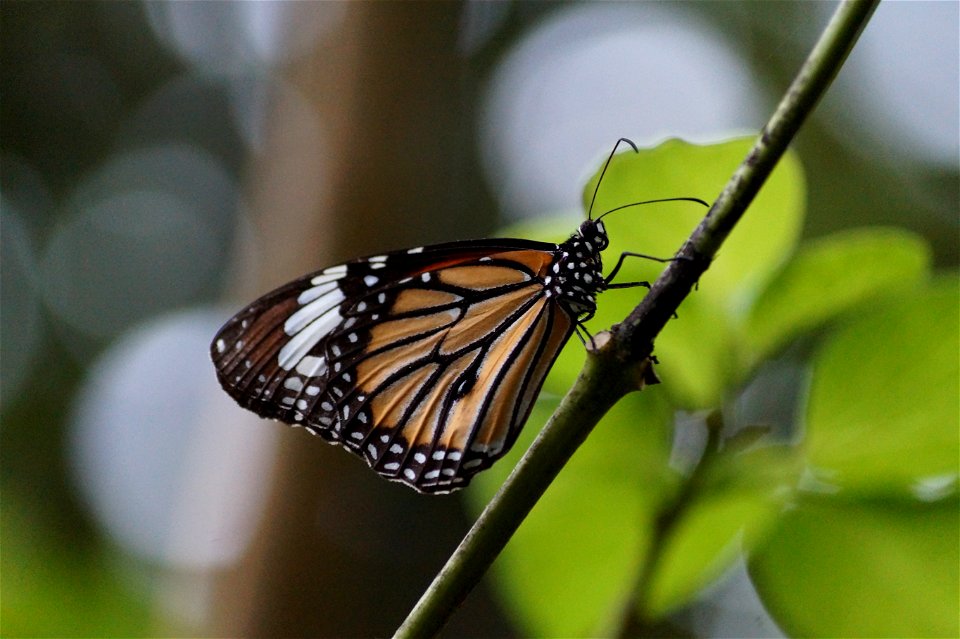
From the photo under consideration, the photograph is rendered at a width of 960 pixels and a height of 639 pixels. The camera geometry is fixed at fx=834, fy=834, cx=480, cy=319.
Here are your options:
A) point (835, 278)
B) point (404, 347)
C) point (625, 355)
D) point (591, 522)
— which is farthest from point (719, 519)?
point (404, 347)

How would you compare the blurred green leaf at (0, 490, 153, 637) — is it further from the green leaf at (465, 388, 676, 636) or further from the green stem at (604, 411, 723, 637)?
the green stem at (604, 411, 723, 637)

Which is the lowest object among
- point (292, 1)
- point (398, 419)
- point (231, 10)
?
point (398, 419)

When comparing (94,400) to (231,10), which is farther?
(231,10)

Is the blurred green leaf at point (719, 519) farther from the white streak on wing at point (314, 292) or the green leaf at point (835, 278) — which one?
the white streak on wing at point (314, 292)

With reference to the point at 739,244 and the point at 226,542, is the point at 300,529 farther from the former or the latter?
the point at 739,244

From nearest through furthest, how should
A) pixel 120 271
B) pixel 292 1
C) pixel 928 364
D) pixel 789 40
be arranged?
1. pixel 928 364
2. pixel 292 1
3. pixel 789 40
4. pixel 120 271

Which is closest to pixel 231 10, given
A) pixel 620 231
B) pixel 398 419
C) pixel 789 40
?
pixel 789 40
